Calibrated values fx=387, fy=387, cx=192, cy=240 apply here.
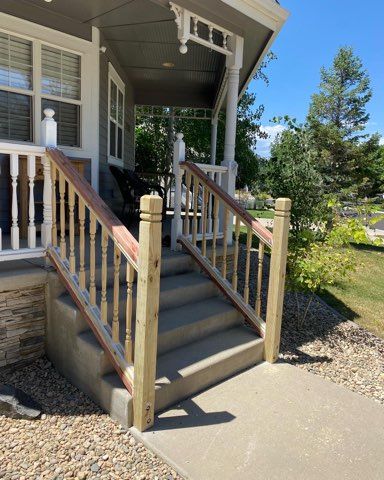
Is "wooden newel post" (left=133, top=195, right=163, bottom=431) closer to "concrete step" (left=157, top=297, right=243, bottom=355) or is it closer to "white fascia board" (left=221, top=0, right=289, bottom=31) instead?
"concrete step" (left=157, top=297, right=243, bottom=355)

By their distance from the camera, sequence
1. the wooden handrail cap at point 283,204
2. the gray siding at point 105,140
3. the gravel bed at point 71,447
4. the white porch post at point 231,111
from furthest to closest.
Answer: the gray siding at point 105,140 → the white porch post at point 231,111 → the wooden handrail cap at point 283,204 → the gravel bed at point 71,447

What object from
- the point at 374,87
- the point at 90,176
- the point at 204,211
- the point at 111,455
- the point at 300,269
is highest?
the point at 374,87

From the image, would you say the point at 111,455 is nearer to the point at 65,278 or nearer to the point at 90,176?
the point at 65,278

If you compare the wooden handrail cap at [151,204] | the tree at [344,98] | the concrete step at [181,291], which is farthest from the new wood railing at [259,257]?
the tree at [344,98]

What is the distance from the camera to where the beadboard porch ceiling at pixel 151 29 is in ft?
13.0

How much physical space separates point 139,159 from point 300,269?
9.62m

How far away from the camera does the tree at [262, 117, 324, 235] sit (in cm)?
589

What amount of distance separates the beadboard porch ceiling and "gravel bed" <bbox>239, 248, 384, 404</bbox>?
327 cm

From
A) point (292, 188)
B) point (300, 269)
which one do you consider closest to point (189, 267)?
point (300, 269)

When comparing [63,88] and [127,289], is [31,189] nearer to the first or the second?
[127,289]

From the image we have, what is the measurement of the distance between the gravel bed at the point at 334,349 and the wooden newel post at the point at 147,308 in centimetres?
167

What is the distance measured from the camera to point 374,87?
52.5 feet

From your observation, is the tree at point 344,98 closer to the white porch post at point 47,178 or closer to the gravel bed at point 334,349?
the gravel bed at point 334,349

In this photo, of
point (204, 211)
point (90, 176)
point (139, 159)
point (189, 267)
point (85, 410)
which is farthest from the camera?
point (139, 159)
